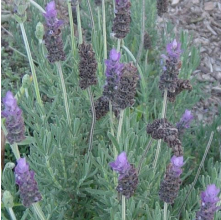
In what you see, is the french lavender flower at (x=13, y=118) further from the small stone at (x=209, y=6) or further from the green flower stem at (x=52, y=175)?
the small stone at (x=209, y=6)

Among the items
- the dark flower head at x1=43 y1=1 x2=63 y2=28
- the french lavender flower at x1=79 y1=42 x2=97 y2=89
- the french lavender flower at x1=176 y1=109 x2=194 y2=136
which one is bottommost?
the french lavender flower at x1=176 y1=109 x2=194 y2=136

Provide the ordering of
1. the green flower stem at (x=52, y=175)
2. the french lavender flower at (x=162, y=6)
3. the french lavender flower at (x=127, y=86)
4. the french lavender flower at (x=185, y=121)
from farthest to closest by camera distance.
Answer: the french lavender flower at (x=162, y=6), the french lavender flower at (x=185, y=121), the green flower stem at (x=52, y=175), the french lavender flower at (x=127, y=86)

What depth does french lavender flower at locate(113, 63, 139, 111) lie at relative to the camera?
139cm

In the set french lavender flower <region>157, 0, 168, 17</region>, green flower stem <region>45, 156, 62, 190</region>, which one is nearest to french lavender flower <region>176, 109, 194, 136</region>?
green flower stem <region>45, 156, 62, 190</region>

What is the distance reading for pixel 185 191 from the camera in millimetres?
1840

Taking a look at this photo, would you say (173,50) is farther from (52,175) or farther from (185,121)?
(52,175)

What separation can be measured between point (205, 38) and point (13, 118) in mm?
2347

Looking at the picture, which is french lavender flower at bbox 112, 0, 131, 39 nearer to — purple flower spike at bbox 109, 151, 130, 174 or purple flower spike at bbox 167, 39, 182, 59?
purple flower spike at bbox 167, 39, 182, 59

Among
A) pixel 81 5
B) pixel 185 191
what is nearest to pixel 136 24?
pixel 81 5

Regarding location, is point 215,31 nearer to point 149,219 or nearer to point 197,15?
point 197,15

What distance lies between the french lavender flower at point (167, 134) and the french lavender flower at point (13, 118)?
414mm

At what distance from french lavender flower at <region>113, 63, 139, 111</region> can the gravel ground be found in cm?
153

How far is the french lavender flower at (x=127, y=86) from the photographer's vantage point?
1.39m

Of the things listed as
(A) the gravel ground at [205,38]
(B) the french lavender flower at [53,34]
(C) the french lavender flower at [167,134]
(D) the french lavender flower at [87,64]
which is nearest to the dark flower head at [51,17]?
(B) the french lavender flower at [53,34]
